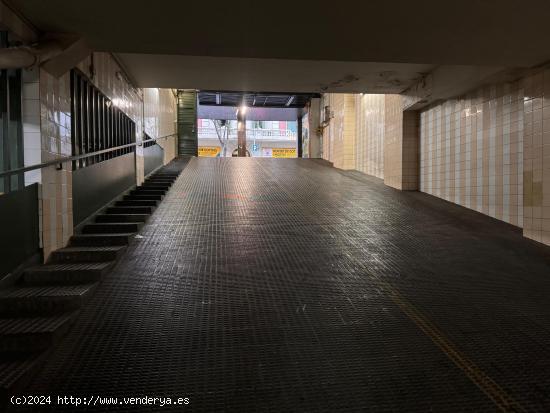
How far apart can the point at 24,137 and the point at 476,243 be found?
523 centimetres

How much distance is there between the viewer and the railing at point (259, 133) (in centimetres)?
3120

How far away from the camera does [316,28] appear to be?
3.90m

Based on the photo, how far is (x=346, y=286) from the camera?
3.62 meters

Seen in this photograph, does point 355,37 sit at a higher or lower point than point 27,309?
higher

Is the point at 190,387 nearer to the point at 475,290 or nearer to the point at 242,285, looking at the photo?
the point at 242,285

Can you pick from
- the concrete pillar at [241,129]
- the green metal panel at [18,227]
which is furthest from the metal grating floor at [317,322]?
the concrete pillar at [241,129]

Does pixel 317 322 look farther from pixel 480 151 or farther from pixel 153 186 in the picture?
pixel 153 186

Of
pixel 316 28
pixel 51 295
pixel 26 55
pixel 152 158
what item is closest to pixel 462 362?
pixel 51 295

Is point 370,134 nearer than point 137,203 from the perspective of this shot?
No

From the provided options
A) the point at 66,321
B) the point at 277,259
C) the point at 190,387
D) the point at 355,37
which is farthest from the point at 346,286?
the point at 355,37

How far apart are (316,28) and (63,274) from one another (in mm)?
3339

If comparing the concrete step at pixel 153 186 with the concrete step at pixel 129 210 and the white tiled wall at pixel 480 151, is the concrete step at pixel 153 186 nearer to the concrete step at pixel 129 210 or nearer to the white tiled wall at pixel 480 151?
the concrete step at pixel 129 210

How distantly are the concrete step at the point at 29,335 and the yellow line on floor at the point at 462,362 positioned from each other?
2.58 m

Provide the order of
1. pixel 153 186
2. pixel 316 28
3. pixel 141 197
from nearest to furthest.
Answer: pixel 316 28
pixel 141 197
pixel 153 186
